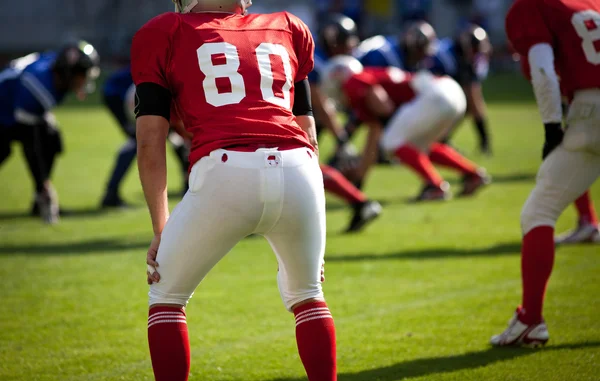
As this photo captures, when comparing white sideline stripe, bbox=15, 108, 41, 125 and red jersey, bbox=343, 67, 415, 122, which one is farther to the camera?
red jersey, bbox=343, 67, 415, 122

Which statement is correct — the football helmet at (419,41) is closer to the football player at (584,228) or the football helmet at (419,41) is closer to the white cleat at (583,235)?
the football player at (584,228)

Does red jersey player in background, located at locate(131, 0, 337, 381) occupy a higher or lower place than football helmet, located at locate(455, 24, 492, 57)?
higher

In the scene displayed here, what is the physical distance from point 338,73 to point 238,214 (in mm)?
6148

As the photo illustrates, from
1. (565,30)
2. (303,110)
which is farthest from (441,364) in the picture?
(565,30)

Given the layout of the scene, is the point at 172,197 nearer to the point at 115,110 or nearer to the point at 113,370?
the point at 115,110

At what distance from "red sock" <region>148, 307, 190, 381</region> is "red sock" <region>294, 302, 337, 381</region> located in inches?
18.6

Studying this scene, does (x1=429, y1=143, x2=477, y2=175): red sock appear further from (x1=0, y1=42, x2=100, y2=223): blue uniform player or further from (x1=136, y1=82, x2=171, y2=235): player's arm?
(x1=136, y1=82, x2=171, y2=235): player's arm

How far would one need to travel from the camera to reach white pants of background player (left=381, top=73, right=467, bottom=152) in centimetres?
1007

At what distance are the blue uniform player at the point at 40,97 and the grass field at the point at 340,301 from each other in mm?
581

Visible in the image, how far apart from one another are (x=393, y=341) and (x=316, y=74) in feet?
21.5

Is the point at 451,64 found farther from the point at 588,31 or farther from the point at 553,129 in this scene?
the point at 553,129

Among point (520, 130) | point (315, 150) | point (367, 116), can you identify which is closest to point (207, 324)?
point (315, 150)

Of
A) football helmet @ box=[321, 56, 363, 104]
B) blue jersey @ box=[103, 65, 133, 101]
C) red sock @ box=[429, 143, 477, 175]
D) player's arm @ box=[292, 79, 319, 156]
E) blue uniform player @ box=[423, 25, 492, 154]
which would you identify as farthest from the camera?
blue uniform player @ box=[423, 25, 492, 154]

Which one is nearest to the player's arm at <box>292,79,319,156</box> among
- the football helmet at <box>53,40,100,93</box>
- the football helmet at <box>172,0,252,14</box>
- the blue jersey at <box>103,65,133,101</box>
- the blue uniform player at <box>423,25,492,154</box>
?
the football helmet at <box>172,0,252,14</box>
